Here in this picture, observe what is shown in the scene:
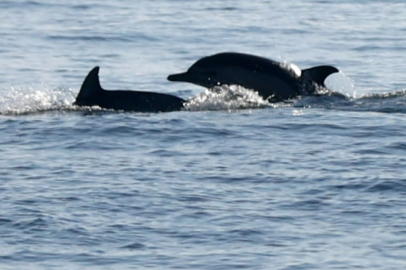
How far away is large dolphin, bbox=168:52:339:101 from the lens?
1894cm

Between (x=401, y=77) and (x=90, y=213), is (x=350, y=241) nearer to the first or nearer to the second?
(x=90, y=213)

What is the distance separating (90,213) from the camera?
12531 mm

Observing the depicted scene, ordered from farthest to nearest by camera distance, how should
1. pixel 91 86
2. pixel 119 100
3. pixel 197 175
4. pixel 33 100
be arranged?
pixel 33 100 → pixel 119 100 → pixel 91 86 → pixel 197 175

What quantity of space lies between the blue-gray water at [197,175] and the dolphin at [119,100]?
0.84 ft

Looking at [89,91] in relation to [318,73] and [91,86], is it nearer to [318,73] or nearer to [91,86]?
[91,86]

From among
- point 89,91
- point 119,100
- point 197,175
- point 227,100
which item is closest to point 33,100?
point 89,91

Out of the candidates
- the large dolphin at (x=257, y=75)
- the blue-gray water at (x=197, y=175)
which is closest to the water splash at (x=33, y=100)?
the blue-gray water at (x=197, y=175)

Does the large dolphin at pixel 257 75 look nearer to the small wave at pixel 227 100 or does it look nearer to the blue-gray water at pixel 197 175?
the small wave at pixel 227 100

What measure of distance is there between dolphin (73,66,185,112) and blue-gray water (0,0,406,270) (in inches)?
10.1

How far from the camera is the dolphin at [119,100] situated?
1825cm

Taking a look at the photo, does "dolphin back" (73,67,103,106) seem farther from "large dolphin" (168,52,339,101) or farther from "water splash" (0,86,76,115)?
"large dolphin" (168,52,339,101)

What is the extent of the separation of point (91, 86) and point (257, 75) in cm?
243

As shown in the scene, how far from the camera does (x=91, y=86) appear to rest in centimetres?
1822

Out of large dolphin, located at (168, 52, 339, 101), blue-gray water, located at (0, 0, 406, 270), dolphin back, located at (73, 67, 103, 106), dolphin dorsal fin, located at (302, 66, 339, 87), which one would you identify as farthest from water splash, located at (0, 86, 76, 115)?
dolphin dorsal fin, located at (302, 66, 339, 87)
